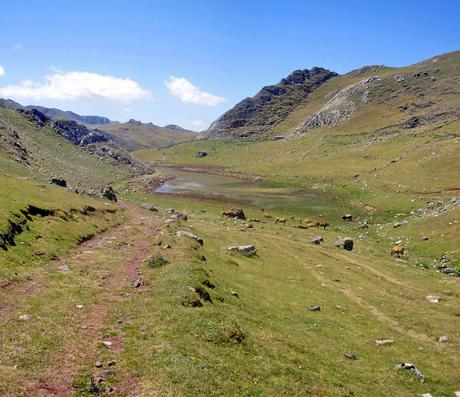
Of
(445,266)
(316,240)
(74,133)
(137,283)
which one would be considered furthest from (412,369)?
(74,133)

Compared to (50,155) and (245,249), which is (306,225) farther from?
(50,155)

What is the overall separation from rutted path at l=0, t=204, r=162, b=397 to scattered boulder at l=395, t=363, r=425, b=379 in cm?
1722

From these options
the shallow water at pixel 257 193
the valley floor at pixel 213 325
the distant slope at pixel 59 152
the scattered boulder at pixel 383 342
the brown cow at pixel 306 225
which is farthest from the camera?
the distant slope at pixel 59 152

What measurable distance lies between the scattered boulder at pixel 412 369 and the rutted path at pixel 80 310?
17219 millimetres

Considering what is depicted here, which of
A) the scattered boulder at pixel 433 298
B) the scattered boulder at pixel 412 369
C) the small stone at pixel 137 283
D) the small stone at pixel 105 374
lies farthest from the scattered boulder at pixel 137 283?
the scattered boulder at pixel 433 298

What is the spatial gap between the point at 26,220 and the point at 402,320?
3497 cm

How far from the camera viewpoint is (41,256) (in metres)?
36.3

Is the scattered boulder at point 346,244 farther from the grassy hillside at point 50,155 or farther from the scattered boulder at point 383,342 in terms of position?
the grassy hillside at point 50,155

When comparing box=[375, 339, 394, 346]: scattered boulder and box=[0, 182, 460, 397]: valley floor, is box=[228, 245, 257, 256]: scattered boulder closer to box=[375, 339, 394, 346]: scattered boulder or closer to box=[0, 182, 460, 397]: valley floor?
box=[0, 182, 460, 397]: valley floor

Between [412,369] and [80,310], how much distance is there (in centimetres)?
2059

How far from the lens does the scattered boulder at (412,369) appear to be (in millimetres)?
26781

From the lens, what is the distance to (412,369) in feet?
89.7

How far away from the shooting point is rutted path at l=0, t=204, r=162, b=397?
739 inches

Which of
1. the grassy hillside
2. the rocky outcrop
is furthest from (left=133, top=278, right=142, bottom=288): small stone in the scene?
the rocky outcrop
